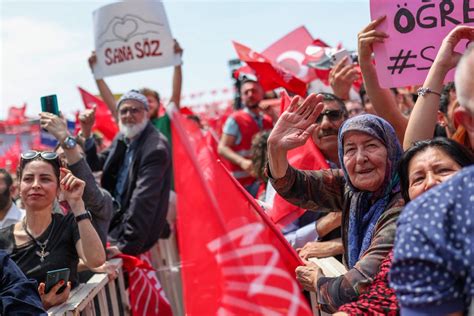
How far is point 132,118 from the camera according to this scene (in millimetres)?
6348

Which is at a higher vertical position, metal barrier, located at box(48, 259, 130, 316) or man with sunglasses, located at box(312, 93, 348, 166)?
man with sunglasses, located at box(312, 93, 348, 166)

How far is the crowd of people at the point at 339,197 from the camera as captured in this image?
5.66 feet

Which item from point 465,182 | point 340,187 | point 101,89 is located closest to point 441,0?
point 340,187

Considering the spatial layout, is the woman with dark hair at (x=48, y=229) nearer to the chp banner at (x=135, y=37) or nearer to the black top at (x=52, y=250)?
the black top at (x=52, y=250)

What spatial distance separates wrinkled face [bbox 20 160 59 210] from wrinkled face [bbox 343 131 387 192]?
6.22 feet

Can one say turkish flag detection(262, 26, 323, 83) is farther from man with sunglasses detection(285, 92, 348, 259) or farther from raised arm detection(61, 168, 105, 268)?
raised arm detection(61, 168, 105, 268)

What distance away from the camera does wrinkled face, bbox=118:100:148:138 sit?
630 cm

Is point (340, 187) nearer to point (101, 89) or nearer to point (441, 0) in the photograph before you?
point (441, 0)

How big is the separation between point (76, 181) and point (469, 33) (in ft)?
7.65

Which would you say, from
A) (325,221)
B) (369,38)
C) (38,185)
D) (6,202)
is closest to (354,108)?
(325,221)

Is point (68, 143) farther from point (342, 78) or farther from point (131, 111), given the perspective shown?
point (342, 78)

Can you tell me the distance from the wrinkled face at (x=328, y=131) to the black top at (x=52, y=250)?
1.60 metres

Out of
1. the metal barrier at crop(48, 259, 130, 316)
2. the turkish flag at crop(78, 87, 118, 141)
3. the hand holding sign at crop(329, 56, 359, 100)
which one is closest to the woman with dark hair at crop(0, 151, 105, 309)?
the metal barrier at crop(48, 259, 130, 316)

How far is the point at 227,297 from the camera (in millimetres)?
2637
